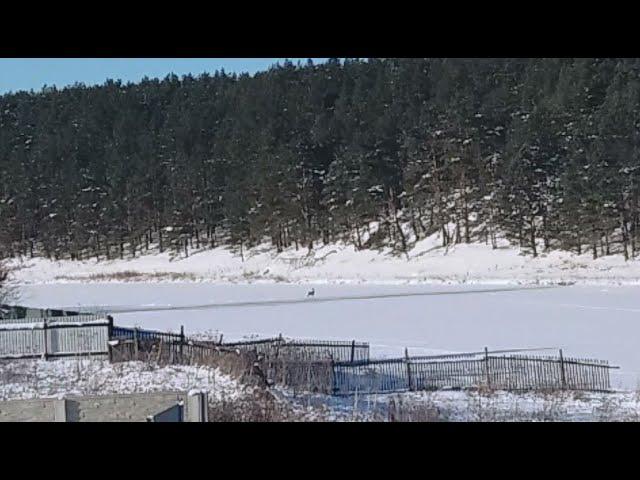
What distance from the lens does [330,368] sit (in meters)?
11.3

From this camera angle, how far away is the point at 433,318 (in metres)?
19.3

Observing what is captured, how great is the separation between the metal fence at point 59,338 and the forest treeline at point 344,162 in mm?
21398

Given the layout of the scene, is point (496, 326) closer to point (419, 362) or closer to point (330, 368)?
point (419, 362)

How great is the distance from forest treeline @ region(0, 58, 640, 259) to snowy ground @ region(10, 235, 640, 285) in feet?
3.27

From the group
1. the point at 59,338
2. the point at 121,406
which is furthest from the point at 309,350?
the point at 121,406

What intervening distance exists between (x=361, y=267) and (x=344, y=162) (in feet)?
20.3

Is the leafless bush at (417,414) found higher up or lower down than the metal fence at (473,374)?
higher up

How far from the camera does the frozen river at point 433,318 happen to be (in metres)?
15.1

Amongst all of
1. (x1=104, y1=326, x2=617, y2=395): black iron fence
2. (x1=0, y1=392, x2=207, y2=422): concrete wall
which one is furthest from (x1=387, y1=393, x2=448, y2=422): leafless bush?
(x1=0, y1=392, x2=207, y2=422): concrete wall

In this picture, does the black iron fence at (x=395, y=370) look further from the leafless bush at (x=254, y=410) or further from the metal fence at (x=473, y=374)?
the leafless bush at (x=254, y=410)

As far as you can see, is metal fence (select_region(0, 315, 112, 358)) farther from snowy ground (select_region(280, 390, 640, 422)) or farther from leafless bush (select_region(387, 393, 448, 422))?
leafless bush (select_region(387, 393, 448, 422))

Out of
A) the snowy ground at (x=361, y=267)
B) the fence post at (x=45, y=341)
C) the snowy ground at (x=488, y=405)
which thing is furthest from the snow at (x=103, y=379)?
the snowy ground at (x=361, y=267)
